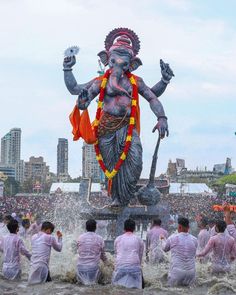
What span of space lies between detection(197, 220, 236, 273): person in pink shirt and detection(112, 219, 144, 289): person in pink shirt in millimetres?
1135

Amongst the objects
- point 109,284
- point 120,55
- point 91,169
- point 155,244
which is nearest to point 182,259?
point 109,284

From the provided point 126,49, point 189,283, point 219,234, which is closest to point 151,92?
point 126,49

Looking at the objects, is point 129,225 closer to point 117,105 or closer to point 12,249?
point 12,249

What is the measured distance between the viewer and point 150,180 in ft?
37.0

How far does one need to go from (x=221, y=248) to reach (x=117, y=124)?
3591mm

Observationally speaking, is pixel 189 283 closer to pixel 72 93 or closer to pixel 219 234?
pixel 219 234

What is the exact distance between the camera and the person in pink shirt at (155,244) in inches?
377

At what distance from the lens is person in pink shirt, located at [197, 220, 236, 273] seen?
8094 mm

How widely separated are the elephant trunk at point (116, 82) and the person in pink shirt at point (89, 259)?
3.87 metres

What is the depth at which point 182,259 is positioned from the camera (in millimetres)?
7508

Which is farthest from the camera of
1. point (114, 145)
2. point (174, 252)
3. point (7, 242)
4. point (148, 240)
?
point (114, 145)

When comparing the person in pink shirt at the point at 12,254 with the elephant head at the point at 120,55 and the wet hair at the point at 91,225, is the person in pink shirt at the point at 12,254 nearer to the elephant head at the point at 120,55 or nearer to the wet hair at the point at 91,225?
the wet hair at the point at 91,225

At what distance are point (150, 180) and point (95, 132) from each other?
141 cm

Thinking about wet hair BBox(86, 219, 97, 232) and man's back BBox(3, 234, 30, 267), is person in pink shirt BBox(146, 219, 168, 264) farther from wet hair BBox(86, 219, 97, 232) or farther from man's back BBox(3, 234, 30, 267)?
man's back BBox(3, 234, 30, 267)
